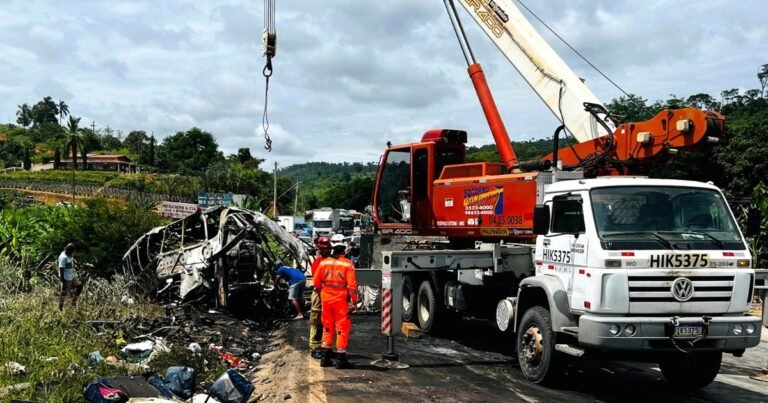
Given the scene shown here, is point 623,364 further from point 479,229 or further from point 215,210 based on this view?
point 215,210

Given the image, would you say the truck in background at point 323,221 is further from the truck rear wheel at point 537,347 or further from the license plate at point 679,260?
the license plate at point 679,260

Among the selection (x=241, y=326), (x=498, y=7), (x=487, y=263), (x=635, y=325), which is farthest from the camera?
(x=241, y=326)

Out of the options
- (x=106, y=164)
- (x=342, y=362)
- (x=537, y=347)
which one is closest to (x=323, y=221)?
(x=342, y=362)

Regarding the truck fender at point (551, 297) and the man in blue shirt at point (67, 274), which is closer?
the truck fender at point (551, 297)

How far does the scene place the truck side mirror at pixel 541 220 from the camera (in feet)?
25.4

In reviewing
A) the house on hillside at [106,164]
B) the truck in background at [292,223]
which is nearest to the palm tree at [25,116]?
the house on hillside at [106,164]

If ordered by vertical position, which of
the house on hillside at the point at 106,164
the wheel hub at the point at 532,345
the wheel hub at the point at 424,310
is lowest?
the wheel hub at the point at 424,310

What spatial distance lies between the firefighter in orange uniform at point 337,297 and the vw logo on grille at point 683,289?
3.94m

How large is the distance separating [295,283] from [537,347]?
7385 millimetres

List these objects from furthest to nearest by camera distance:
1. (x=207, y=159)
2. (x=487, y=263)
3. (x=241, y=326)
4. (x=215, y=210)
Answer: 1. (x=207, y=159)
2. (x=215, y=210)
3. (x=241, y=326)
4. (x=487, y=263)

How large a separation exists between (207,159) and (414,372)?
294ft

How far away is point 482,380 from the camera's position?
26.3 ft

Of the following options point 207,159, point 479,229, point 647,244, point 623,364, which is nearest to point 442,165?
point 479,229

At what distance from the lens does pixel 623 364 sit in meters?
9.61
